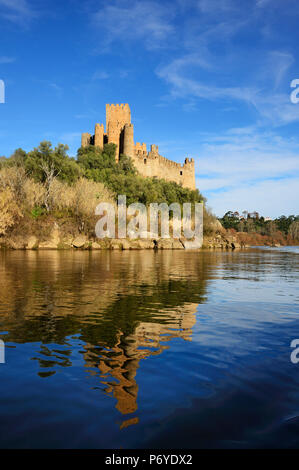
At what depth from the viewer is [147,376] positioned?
423 centimetres

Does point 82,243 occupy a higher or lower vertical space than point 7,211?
lower

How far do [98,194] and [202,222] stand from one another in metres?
25.6

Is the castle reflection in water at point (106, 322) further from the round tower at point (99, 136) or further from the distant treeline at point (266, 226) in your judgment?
the distant treeline at point (266, 226)

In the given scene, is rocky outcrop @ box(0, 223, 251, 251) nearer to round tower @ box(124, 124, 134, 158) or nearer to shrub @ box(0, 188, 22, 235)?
shrub @ box(0, 188, 22, 235)

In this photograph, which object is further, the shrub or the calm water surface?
the shrub

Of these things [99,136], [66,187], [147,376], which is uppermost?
[99,136]

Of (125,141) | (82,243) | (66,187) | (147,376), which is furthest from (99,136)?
(147,376)

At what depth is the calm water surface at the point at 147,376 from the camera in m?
3.03

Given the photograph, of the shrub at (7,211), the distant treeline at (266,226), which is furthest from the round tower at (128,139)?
the distant treeline at (266,226)

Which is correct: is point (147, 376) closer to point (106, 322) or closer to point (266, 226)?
point (106, 322)

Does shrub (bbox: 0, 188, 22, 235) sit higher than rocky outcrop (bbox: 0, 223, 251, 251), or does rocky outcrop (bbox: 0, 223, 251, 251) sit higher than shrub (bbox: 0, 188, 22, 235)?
shrub (bbox: 0, 188, 22, 235)

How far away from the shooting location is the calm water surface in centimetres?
303

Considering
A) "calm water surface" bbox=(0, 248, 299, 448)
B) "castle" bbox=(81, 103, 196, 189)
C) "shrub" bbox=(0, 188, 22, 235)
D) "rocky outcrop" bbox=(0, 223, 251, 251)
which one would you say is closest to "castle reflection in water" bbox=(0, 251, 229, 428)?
"calm water surface" bbox=(0, 248, 299, 448)

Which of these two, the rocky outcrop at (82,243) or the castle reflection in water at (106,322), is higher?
the rocky outcrop at (82,243)
